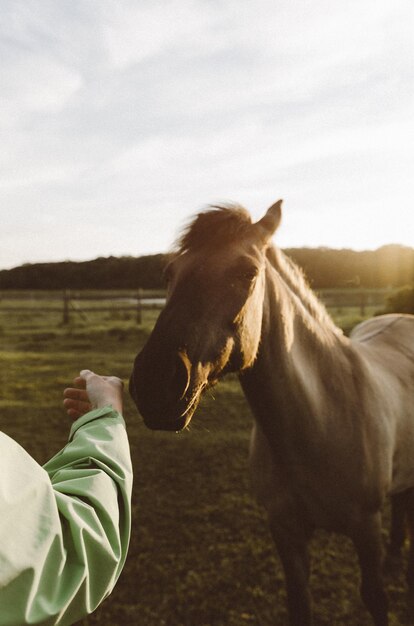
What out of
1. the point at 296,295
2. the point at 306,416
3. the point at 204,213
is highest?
the point at 204,213

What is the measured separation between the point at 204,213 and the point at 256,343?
633 millimetres

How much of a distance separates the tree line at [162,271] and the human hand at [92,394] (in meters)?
1.02

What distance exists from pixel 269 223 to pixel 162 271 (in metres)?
0.55

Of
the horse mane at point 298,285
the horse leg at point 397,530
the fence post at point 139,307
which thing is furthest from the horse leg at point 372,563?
the fence post at point 139,307

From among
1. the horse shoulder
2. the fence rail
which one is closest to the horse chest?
the horse shoulder

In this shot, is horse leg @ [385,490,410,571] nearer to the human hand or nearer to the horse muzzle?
the horse muzzle

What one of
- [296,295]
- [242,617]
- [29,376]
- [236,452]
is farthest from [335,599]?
[29,376]

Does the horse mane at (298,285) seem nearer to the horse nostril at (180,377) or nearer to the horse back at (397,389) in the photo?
the horse back at (397,389)

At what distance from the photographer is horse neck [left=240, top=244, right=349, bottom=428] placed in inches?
84.1

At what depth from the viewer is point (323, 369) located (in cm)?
239

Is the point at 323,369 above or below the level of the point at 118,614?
above

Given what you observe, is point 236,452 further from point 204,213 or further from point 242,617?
point 204,213

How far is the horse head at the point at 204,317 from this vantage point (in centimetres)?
162

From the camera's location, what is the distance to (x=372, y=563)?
2.42m
